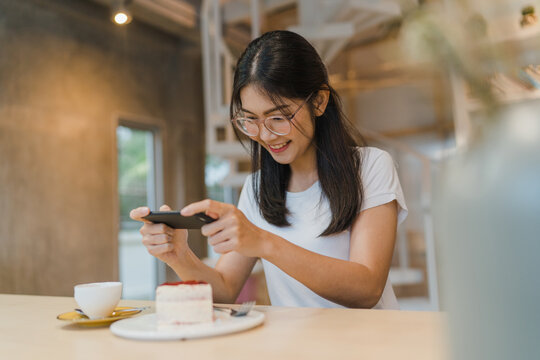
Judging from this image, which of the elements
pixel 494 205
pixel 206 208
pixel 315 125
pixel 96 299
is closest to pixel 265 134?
pixel 315 125

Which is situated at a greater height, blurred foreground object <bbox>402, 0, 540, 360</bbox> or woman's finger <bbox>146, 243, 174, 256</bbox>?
blurred foreground object <bbox>402, 0, 540, 360</bbox>

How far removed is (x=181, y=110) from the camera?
5.16m

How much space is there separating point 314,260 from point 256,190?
518 mm

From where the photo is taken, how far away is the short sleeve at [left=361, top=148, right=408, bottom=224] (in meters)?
1.34

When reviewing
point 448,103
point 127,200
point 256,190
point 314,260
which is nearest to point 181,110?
point 127,200

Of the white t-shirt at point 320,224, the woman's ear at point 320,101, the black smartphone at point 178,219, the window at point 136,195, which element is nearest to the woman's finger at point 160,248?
the black smartphone at point 178,219

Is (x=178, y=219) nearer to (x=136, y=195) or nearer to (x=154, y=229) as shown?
(x=154, y=229)

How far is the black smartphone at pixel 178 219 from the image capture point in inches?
37.6

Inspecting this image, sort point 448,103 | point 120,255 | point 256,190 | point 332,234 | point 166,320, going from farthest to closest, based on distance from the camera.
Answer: point 120,255
point 256,190
point 332,234
point 166,320
point 448,103

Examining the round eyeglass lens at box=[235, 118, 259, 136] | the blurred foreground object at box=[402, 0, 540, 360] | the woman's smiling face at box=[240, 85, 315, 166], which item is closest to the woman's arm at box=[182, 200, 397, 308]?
the woman's smiling face at box=[240, 85, 315, 166]

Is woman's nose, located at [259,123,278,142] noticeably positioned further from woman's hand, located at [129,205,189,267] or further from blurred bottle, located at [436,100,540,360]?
blurred bottle, located at [436,100,540,360]

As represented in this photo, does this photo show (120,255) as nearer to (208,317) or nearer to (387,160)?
(387,160)

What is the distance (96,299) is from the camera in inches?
36.9

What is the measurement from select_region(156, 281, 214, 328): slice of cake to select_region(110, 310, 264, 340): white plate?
17 mm
